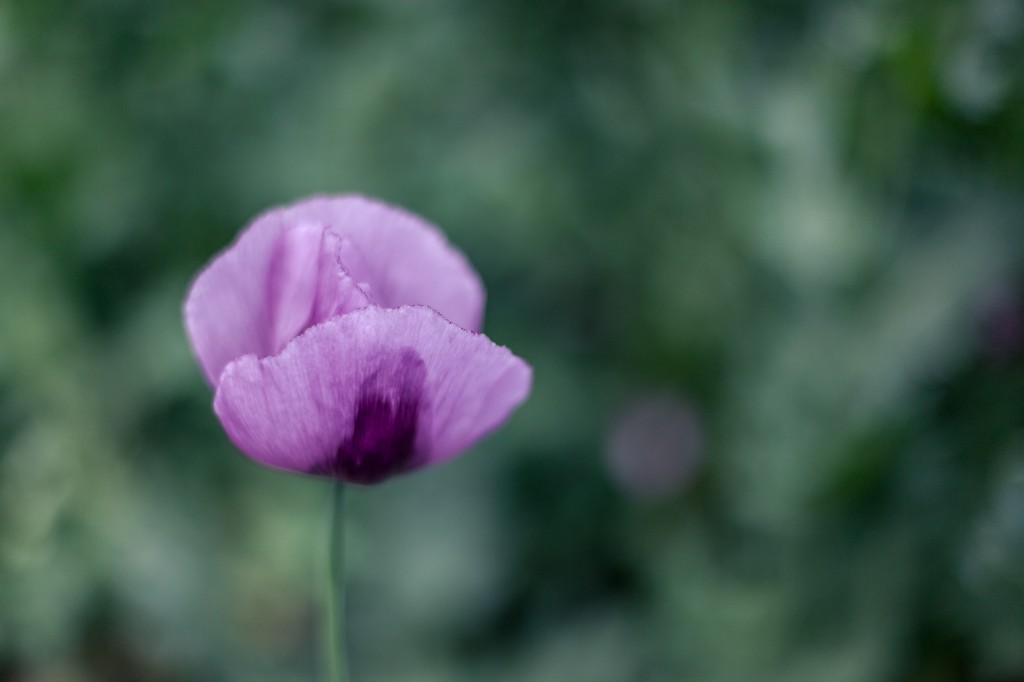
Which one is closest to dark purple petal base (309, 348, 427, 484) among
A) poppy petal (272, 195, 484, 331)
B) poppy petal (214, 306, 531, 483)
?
poppy petal (214, 306, 531, 483)

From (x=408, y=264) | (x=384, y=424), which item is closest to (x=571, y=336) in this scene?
(x=408, y=264)

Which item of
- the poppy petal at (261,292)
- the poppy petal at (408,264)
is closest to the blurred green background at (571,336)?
the poppy petal at (408,264)

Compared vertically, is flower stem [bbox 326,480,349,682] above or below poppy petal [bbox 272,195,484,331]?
below

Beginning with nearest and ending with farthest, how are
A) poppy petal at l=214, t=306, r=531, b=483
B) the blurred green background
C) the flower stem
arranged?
poppy petal at l=214, t=306, r=531, b=483, the flower stem, the blurred green background

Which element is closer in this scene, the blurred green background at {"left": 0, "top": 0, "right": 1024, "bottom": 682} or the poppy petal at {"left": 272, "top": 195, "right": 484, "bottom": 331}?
the poppy petal at {"left": 272, "top": 195, "right": 484, "bottom": 331}

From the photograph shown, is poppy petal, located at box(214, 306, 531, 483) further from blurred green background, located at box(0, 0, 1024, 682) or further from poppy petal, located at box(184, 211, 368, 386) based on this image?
blurred green background, located at box(0, 0, 1024, 682)

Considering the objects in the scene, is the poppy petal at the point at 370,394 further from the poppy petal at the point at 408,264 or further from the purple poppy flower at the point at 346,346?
the poppy petal at the point at 408,264

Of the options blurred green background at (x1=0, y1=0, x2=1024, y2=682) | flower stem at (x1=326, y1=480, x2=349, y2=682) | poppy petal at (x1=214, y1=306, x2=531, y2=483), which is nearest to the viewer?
poppy petal at (x1=214, y1=306, x2=531, y2=483)

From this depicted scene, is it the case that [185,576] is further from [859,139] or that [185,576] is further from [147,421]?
[859,139]
